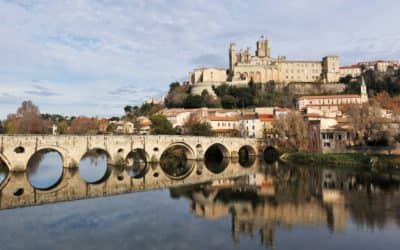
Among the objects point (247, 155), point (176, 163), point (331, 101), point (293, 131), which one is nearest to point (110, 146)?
point (176, 163)

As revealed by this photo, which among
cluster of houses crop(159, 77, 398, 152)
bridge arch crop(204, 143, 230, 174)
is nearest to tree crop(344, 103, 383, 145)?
cluster of houses crop(159, 77, 398, 152)

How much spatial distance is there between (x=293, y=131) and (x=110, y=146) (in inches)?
871

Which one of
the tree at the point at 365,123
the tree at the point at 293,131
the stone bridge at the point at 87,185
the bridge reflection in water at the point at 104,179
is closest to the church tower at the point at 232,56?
the tree at the point at 293,131

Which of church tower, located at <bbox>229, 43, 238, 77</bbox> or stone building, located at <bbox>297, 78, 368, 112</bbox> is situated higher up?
church tower, located at <bbox>229, 43, 238, 77</bbox>

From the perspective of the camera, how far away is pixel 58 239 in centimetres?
1461

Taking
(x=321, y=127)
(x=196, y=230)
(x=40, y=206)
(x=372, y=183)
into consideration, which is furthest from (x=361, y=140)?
(x=40, y=206)

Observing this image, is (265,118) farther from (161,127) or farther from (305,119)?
(161,127)

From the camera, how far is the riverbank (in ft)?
110

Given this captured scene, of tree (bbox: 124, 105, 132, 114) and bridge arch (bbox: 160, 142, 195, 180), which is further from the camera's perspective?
tree (bbox: 124, 105, 132, 114)

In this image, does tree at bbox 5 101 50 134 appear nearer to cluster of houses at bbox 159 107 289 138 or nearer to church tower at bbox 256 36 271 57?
cluster of houses at bbox 159 107 289 138

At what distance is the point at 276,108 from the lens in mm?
62062

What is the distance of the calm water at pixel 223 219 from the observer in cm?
1411

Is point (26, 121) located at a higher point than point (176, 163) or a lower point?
higher

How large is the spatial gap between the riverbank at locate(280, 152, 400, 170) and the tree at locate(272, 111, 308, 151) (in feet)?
7.68
